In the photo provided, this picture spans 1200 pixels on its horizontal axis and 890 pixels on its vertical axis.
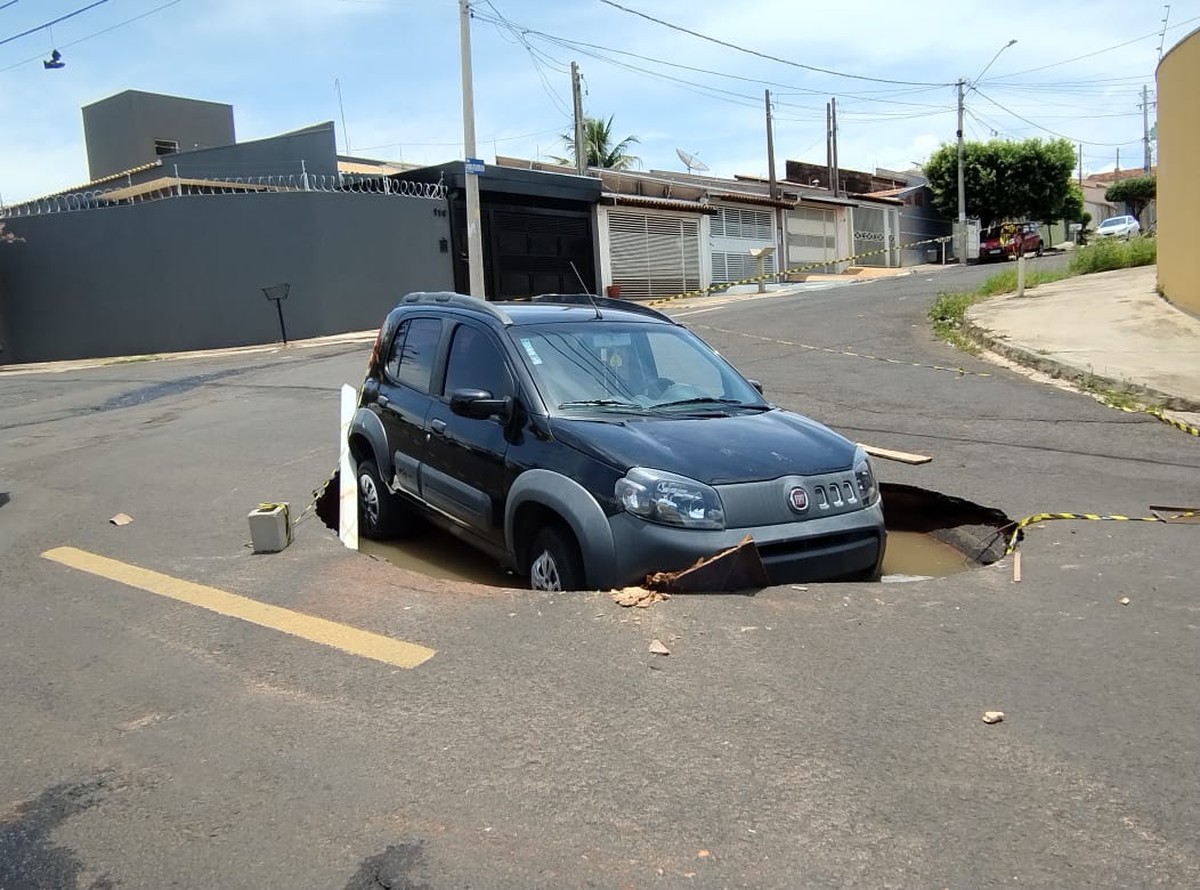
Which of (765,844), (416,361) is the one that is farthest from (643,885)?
(416,361)

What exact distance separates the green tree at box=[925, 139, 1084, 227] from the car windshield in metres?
49.8

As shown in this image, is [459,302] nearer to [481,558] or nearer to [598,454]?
[481,558]

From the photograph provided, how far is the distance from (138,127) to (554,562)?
32079 mm

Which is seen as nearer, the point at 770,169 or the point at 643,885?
the point at 643,885

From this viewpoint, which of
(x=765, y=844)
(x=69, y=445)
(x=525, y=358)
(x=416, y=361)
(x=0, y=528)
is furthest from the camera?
(x=69, y=445)

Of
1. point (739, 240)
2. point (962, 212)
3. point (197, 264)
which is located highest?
point (962, 212)

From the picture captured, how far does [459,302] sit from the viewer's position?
6.39 meters

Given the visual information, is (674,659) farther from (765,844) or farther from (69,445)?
(69,445)

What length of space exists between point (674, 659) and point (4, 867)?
243cm

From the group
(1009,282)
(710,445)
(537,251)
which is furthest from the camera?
(537,251)

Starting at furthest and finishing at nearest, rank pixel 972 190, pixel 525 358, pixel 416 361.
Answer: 1. pixel 972 190
2. pixel 416 361
3. pixel 525 358

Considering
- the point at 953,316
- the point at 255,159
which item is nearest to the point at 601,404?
the point at 953,316

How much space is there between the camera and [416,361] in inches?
260

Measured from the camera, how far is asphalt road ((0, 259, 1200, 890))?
285cm
